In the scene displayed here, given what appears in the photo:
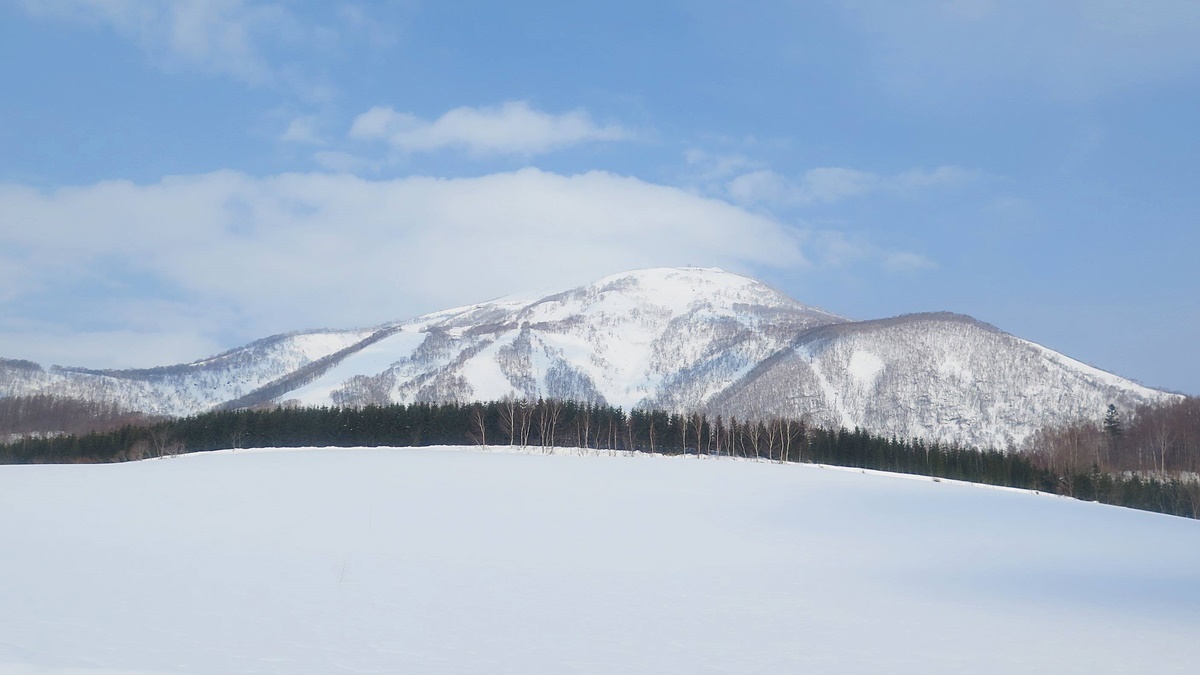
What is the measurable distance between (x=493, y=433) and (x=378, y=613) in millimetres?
73595

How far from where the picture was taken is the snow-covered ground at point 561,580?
13.4 meters

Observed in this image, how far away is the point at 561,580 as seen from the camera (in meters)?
21.3

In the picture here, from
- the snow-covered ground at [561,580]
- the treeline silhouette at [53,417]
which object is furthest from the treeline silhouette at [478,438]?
the treeline silhouette at [53,417]

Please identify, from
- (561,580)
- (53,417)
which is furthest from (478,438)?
(53,417)

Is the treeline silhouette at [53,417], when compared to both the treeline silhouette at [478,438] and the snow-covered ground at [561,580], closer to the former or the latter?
the treeline silhouette at [478,438]

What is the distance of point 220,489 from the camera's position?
39344mm

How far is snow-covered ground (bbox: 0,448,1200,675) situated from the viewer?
43.9 ft

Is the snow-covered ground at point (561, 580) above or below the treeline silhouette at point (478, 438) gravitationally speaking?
below

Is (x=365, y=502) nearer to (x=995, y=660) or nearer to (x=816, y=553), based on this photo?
(x=816, y=553)

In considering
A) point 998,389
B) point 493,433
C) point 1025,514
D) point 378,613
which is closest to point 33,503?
point 378,613

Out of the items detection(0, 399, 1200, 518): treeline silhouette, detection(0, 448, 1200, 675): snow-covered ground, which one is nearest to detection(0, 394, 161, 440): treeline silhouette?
detection(0, 399, 1200, 518): treeline silhouette

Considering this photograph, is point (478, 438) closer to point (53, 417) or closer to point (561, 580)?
point (561, 580)

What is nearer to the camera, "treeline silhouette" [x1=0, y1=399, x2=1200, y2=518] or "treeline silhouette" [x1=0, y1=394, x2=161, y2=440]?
"treeline silhouette" [x1=0, y1=399, x2=1200, y2=518]

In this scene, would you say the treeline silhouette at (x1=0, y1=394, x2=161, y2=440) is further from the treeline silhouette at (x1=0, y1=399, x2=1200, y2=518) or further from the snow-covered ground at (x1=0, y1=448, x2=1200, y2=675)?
the snow-covered ground at (x1=0, y1=448, x2=1200, y2=675)
